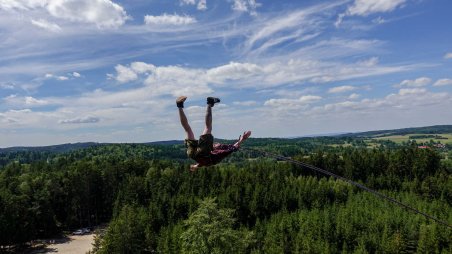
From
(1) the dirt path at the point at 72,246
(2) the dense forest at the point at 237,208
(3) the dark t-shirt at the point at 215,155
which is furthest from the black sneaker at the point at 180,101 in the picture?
(1) the dirt path at the point at 72,246

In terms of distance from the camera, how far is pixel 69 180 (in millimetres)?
99562

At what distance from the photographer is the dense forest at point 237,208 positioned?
176ft

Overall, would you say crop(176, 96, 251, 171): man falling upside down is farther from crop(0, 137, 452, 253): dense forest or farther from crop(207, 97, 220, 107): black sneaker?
crop(0, 137, 452, 253): dense forest

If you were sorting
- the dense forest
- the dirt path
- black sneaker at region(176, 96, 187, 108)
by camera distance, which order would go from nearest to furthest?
black sneaker at region(176, 96, 187, 108) < the dense forest < the dirt path

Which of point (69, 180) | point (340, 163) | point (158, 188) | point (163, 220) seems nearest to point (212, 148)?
point (163, 220)

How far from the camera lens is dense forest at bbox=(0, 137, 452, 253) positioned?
53.6m

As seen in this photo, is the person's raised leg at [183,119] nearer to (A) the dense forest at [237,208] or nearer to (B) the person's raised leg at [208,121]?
(B) the person's raised leg at [208,121]

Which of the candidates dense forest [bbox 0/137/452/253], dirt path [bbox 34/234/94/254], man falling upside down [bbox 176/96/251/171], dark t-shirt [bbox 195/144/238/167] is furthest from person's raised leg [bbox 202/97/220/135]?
dirt path [bbox 34/234/94/254]

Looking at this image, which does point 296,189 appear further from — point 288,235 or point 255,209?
point 288,235

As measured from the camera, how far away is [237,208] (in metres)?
75.0

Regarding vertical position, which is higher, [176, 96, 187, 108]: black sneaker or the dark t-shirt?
[176, 96, 187, 108]: black sneaker

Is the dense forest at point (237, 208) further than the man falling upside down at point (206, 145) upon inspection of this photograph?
Yes

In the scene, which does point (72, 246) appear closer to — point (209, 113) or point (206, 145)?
point (206, 145)

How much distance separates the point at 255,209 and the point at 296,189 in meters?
14.9
